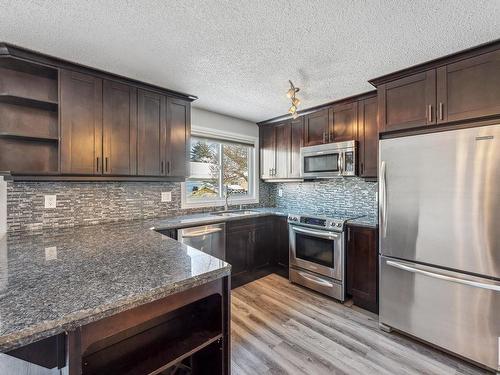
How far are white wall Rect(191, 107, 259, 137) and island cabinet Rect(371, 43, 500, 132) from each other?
2.04 metres

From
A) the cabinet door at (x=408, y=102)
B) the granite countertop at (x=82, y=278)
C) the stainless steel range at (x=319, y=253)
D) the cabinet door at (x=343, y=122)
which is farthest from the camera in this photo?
the cabinet door at (x=343, y=122)

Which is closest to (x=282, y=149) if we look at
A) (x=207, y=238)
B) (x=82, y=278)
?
(x=207, y=238)

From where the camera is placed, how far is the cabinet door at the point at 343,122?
2977 millimetres

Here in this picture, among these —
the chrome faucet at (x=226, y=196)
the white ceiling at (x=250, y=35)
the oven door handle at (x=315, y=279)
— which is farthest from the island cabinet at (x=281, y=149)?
the oven door handle at (x=315, y=279)

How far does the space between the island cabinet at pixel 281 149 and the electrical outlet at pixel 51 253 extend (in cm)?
287

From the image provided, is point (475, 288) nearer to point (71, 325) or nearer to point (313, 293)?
point (313, 293)

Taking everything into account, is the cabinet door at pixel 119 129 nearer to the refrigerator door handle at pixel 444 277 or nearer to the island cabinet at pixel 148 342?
the island cabinet at pixel 148 342

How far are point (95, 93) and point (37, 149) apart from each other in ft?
2.37

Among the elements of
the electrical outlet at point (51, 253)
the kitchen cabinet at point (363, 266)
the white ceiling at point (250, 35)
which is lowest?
the kitchen cabinet at point (363, 266)

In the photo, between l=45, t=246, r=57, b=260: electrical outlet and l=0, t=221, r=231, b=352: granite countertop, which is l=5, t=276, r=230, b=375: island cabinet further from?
l=45, t=246, r=57, b=260: electrical outlet

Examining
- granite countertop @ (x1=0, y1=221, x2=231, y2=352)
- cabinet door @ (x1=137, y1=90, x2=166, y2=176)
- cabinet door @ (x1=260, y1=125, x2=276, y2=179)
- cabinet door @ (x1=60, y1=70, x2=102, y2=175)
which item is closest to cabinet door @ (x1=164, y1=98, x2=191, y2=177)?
cabinet door @ (x1=137, y1=90, x2=166, y2=176)

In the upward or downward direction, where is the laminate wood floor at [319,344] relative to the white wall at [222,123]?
downward

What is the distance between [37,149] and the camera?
2.20 meters

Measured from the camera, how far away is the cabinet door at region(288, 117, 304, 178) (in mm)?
3562
